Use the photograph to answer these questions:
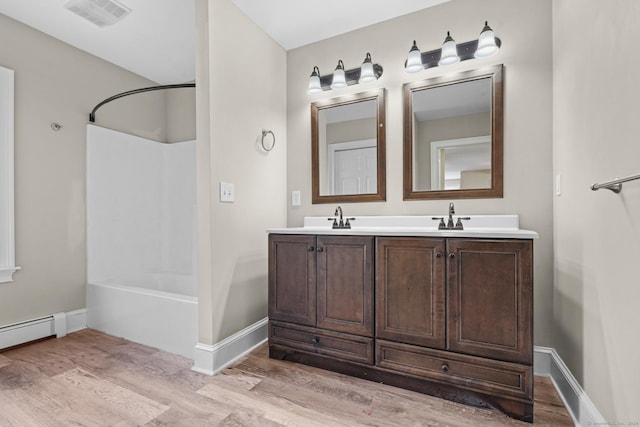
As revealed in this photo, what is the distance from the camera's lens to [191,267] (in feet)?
10.6

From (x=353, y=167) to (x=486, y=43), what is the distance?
1116mm

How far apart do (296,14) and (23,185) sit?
236 centimetres

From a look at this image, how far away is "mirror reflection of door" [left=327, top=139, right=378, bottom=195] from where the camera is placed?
233 cm

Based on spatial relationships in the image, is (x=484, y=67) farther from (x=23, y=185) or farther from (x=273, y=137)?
(x=23, y=185)

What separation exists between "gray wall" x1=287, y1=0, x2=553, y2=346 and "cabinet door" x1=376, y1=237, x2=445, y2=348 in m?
0.57

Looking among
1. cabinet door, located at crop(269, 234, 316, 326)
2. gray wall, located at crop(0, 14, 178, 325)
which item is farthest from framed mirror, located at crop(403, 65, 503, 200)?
gray wall, located at crop(0, 14, 178, 325)

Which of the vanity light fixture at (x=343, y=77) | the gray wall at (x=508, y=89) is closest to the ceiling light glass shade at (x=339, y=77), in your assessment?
the vanity light fixture at (x=343, y=77)

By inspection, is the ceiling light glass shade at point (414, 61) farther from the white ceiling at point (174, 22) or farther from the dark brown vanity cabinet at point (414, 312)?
the dark brown vanity cabinet at point (414, 312)

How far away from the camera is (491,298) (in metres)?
1.50

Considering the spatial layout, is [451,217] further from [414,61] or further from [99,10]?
[99,10]

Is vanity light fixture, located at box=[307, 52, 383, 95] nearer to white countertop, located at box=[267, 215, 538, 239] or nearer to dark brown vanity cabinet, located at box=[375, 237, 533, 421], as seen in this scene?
white countertop, located at box=[267, 215, 538, 239]

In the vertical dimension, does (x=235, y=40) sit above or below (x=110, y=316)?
above

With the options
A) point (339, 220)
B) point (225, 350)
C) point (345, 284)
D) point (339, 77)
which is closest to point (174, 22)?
point (339, 77)

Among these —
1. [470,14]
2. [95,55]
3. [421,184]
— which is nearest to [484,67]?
[470,14]
